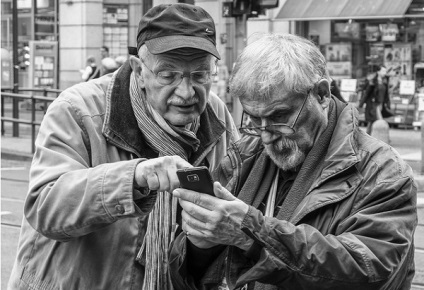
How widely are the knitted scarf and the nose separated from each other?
0.13m

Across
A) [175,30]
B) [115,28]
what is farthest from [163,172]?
[115,28]

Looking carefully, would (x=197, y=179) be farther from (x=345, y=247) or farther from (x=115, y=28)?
(x=115, y=28)

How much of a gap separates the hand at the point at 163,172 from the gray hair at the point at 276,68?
283mm

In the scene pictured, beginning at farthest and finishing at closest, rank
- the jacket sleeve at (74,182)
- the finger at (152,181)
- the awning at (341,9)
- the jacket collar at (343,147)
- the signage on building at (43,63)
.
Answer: the signage on building at (43,63), the awning at (341,9), the jacket sleeve at (74,182), the finger at (152,181), the jacket collar at (343,147)

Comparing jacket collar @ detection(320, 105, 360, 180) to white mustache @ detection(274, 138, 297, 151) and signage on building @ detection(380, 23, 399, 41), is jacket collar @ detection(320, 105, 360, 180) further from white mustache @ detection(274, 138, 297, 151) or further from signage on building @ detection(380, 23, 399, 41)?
signage on building @ detection(380, 23, 399, 41)

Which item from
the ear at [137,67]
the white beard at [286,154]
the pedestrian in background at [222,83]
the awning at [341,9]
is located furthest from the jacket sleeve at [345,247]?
the awning at [341,9]

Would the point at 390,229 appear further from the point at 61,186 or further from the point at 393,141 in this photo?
the point at 393,141

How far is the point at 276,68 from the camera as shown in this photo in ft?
8.64

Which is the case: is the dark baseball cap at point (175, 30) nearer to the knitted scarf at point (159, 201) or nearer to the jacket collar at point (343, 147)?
the knitted scarf at point (159, 201)

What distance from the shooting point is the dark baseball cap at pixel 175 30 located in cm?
312

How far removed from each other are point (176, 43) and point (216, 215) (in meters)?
0.83

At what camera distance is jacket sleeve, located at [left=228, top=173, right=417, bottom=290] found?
2459 mm

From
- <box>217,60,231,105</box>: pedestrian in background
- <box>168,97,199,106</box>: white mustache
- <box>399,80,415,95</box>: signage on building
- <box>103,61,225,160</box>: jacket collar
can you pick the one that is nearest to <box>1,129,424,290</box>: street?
<box>399,80,415,95</box>: signage on building

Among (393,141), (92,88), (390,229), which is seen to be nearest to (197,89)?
(92,88)
